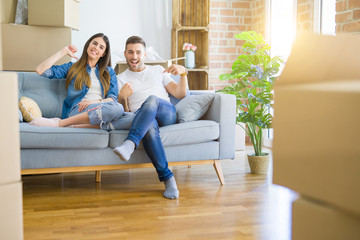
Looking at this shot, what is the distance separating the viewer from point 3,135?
2.41 feet

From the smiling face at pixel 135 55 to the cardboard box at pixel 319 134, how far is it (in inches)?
101

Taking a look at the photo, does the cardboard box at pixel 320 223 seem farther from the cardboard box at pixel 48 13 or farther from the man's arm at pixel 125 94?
the cardboard box at pixel 48 13

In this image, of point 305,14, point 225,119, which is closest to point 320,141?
point 225,119

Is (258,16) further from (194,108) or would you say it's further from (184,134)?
(184,134)

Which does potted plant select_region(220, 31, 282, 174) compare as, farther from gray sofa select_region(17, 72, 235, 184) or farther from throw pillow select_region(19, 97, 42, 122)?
throw pillow select_region(19, 97, 42, 122)

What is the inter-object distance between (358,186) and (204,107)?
2.45 metres

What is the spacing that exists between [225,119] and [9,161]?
2.24 m

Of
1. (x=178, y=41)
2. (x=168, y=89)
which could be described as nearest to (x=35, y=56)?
(x=168, y=89)

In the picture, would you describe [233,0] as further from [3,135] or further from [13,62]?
[3,135]

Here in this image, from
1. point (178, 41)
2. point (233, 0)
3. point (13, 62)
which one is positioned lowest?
point (13, 62)

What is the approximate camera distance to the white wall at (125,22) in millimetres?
4512

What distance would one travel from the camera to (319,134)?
21.0 inches

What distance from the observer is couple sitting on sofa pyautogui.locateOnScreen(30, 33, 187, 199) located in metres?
2.60

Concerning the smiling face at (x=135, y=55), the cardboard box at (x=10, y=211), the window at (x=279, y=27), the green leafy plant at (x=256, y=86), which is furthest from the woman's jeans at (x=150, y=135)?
the window at (x=279, y=27)
